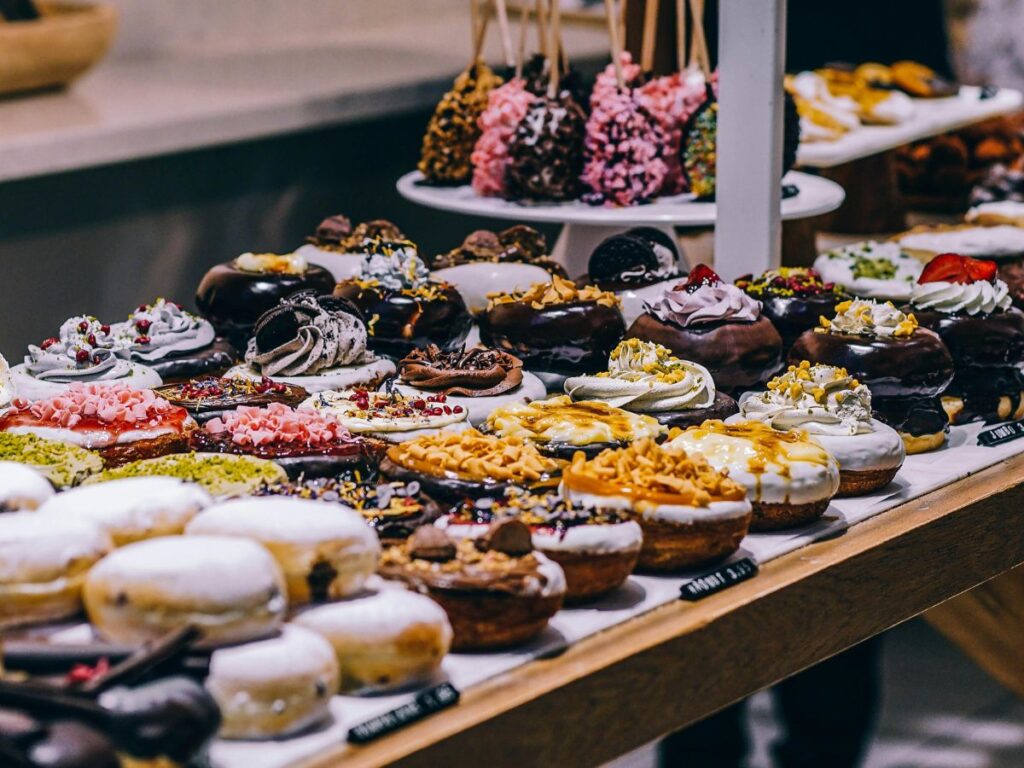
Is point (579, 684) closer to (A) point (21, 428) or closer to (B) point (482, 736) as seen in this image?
(B) point (482, 736)

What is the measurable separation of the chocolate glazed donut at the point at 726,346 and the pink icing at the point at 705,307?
0.01 metres

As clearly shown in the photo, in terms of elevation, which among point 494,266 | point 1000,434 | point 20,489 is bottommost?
point 1000,434

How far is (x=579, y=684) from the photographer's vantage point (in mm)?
1825

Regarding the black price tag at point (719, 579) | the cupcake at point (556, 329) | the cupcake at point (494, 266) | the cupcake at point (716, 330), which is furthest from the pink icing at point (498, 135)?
the black price tag at point (719, 579)

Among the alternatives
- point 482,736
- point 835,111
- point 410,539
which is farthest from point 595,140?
point 482,736

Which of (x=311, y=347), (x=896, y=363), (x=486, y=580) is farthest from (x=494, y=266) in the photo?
(x=486, y=580)

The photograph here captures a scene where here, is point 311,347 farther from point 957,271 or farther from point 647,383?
point 957,271

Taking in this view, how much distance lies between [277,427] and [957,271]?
1303mm

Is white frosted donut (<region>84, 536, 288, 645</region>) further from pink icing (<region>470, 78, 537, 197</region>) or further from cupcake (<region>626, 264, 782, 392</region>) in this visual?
pink icing (<region>470, 78, 537, 197</region>)

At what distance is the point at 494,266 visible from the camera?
336 centimetres

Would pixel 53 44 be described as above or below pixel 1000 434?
above

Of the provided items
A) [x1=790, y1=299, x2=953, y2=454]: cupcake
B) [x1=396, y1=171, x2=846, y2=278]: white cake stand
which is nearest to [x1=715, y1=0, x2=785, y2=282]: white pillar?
[x1=396, y1=171, x2=846, y2=278]: white cake stand

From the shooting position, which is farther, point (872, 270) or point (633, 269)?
point (872, 270)

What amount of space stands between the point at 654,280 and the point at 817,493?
1011 mm
